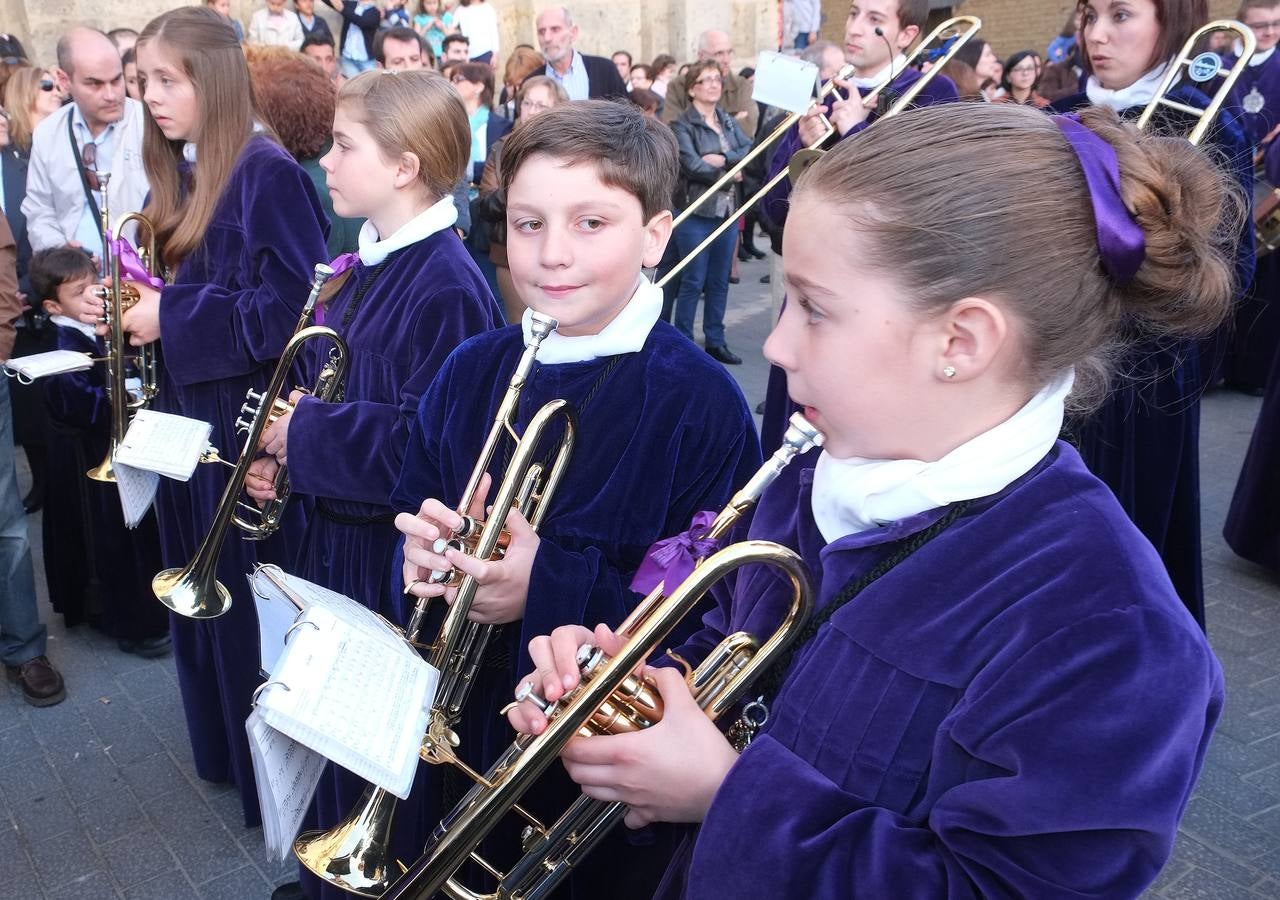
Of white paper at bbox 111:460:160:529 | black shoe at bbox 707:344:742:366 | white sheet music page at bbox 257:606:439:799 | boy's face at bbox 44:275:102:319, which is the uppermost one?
white sheet music page at bbox 257:606:439:799

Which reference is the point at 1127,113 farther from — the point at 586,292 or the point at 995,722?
the point at 995,722

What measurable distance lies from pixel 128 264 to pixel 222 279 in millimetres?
275

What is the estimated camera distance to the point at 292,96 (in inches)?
130

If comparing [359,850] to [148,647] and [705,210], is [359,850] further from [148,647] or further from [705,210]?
[705,210]

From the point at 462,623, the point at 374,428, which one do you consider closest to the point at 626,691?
the point at 462,623

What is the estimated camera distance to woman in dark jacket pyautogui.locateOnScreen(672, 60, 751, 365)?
7.60 m

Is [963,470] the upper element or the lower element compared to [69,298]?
upper

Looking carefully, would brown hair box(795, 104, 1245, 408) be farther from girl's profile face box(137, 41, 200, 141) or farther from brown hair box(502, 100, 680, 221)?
girl's profile face box(137, 41, 200, 141)

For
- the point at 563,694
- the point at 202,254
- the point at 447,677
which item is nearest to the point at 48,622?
the point at 202,254

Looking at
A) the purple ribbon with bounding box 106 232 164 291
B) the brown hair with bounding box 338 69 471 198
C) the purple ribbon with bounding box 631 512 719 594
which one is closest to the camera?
the purple ribbon with bounding box 631 512 719 594

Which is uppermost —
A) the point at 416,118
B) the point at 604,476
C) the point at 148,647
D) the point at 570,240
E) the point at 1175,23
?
the point at 1175,23

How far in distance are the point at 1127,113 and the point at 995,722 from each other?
8.92 ft

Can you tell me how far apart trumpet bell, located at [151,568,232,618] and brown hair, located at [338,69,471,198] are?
113cm

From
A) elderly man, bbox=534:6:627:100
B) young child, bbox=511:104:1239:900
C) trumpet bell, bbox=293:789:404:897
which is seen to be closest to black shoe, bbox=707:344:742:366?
elderly man, bbox=534:6:627:100
